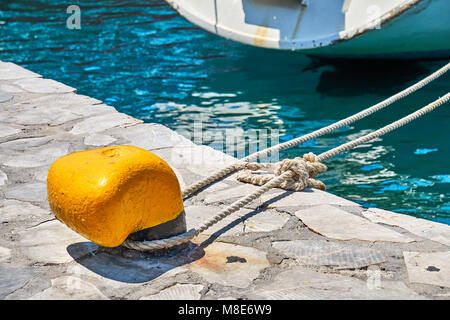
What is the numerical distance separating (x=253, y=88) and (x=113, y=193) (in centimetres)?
495

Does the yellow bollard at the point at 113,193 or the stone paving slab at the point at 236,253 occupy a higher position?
the yellow bollard at the point at 113,193

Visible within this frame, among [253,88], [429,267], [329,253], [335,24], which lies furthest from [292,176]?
[253,88]

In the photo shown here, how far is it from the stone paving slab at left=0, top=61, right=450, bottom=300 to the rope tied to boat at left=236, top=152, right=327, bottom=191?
0.18 feet

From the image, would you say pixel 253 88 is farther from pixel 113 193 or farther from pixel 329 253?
pixel 113 193

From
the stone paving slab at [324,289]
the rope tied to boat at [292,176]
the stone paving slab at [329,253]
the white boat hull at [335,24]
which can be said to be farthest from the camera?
the white boat hull at [335,24]

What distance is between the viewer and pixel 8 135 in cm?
404

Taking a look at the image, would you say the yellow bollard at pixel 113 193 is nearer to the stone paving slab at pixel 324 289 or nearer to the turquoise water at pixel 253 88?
the stone paving slab at pixel 324 289

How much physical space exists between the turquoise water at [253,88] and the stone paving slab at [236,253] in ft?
4.45

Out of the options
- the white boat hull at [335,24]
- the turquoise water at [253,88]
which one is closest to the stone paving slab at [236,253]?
the turquoise water at [253,88]

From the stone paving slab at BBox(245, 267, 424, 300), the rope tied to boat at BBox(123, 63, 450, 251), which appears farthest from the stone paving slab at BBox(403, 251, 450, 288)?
the rope tied to boat at BBox(123, 63, 450, 251)

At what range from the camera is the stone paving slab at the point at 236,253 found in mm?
2219

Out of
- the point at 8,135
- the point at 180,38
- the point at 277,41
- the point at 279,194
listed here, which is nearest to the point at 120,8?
the point at 180,38
